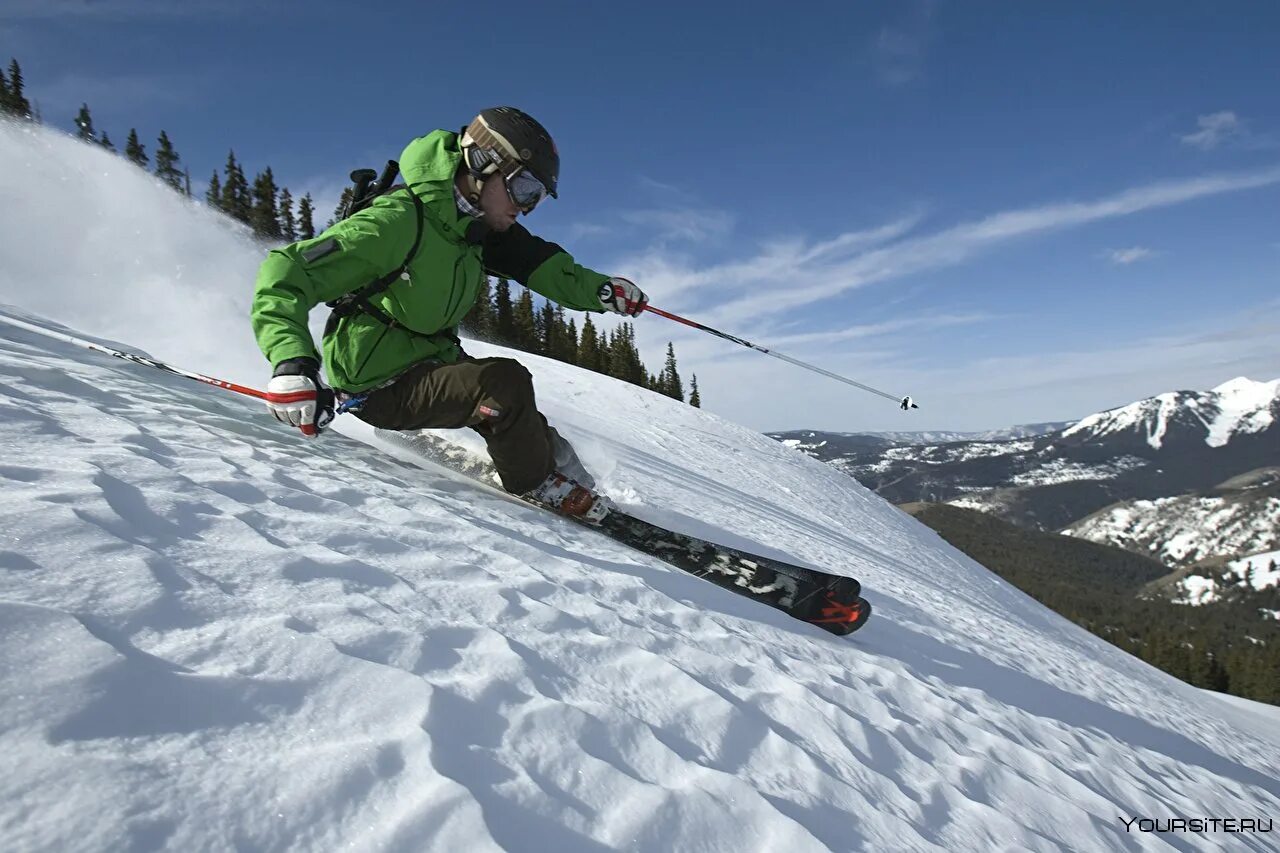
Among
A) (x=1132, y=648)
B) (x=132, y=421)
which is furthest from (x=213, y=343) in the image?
(x=1132, y=648)

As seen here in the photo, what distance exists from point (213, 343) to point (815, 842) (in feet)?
41.5

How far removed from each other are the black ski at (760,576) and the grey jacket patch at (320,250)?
2.59 m

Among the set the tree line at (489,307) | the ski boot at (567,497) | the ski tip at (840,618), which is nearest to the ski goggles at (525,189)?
the ski boot at (567,497)

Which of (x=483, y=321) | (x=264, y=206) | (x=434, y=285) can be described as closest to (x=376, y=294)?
(x=434, y=285)

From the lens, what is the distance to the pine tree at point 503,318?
2067 inches

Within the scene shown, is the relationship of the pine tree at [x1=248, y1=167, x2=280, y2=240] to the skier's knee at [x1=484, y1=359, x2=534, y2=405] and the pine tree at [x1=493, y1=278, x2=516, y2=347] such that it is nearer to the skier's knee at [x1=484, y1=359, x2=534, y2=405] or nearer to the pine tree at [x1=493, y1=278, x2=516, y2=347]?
the pine tree at [x1=493, y1=278, x2=516, y2=347]

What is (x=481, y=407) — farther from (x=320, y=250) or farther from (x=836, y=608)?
(x=836, y=608)

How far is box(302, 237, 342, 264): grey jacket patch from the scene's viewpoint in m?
3.89

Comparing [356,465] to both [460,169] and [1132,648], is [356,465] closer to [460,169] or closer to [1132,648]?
[460,169]

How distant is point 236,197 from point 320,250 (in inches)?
2865

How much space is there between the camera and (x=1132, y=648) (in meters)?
78.5

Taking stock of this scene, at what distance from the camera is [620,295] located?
6426 millimetres

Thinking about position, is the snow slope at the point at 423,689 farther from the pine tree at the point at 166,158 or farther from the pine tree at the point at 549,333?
the pine tree at the point at 166,158

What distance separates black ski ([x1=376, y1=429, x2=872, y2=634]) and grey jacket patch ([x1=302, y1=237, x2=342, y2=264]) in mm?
2595
